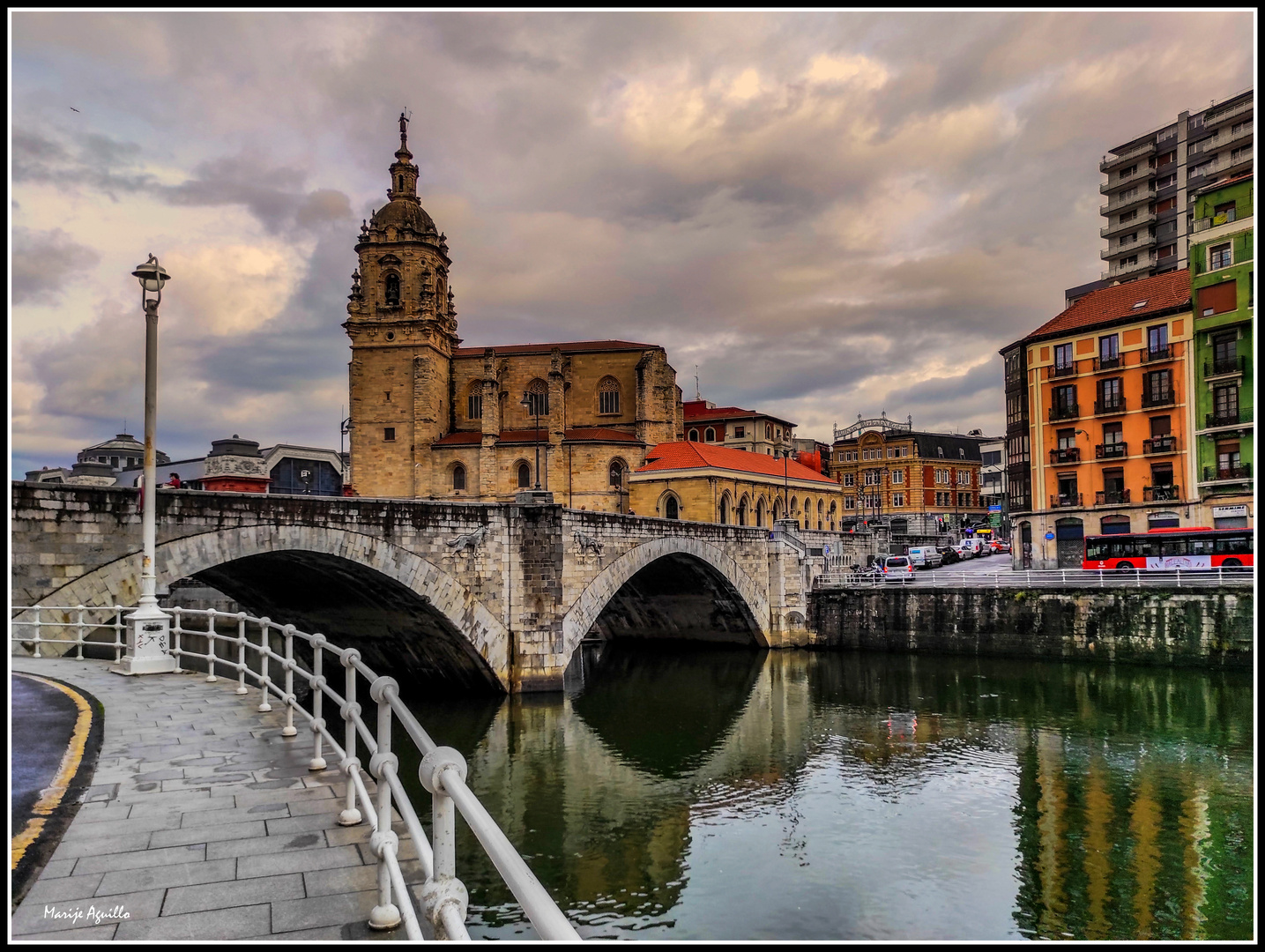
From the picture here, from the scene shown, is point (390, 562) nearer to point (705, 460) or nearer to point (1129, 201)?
point (705, 460)

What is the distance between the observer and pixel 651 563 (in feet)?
100

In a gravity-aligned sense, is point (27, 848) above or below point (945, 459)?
below

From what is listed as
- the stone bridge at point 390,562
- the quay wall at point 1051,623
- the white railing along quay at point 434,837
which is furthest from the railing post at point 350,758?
the quay wall at point 1051,623

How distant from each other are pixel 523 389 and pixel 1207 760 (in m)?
49.4

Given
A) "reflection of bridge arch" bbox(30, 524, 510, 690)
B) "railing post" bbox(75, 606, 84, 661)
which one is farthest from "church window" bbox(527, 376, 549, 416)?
"railing post" bbox(75, 606, 84, 661)

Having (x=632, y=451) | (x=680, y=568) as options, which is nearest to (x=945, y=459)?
(x=632, y=451)

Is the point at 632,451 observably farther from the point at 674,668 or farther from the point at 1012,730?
the point at 1012,730

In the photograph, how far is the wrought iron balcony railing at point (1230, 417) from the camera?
32.8 meters

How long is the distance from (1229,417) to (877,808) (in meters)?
29.0

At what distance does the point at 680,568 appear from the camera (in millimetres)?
33406

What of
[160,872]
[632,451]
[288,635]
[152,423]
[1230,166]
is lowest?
[160,872]

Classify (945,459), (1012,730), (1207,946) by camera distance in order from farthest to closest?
(945,459) < (1012,730) < (1207,946)

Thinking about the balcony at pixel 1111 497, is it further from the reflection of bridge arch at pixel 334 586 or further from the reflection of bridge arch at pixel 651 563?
the reflection of bridge arch at pixel 334 586

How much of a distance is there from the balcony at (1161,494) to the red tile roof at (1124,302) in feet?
24.5
